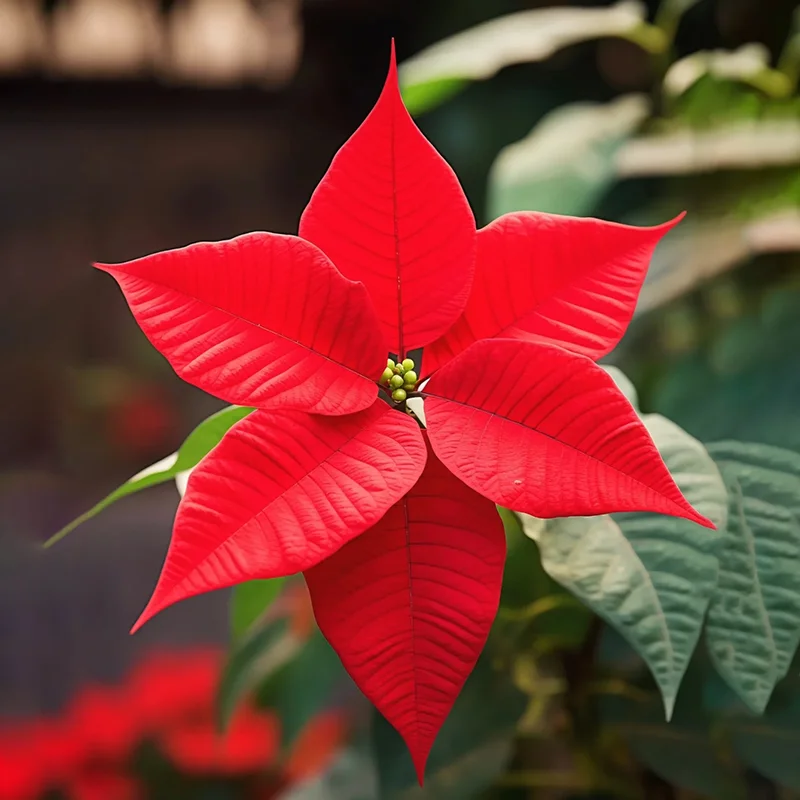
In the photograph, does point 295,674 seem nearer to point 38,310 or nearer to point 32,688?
point 32,688

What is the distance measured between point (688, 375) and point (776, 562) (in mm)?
190

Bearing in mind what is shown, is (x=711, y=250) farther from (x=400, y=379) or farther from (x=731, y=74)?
(x=400, y=379)

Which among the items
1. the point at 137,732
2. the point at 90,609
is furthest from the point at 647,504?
the point at 90,609

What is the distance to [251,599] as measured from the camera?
1.33 ft

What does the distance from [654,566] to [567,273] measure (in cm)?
11

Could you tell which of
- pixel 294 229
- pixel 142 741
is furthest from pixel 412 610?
pixel 294 229

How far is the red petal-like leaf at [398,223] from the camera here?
0.89 ft

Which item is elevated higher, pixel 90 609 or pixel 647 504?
pixel 647 504

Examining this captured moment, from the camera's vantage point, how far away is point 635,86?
3.29 feet

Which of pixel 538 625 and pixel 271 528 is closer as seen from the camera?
pixel 271 528

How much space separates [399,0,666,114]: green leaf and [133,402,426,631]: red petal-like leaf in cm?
35

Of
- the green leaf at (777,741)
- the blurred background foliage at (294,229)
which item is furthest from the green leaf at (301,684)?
the green leaf at (777,741)

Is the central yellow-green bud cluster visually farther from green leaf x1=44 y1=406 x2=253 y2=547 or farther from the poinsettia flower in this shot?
the poinsettia flower

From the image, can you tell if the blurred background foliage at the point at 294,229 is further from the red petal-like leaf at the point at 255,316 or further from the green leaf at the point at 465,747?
the red petal-like leaf at the point at 255,316
